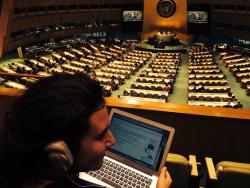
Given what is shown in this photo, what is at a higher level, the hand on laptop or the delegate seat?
the hand on laptop

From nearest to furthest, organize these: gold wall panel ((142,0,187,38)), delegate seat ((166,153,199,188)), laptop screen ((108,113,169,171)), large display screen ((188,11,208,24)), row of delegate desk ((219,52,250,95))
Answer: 1. laptop screen ((108,113,169,171))
2. delegate seat ((166,153,199,188))
3. row of delegate desk ((219,52,250,95))
4. large display screen ((188,11,208,24))
5. gold wall panel ((142,0,187,38))

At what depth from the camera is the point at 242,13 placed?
3225cm

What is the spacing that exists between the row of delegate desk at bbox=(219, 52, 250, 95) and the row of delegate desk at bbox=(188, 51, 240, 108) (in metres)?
1.06

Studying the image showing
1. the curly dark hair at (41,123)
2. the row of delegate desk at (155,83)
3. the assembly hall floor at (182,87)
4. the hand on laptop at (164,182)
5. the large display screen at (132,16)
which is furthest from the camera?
the large display screen at (132,16)

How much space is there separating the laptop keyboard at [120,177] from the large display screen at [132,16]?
1363 inches

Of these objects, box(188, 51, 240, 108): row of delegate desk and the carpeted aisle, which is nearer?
box(188, 51, 240, 108): row of delegate desk

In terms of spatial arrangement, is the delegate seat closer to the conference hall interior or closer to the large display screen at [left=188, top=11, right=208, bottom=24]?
the conference hall interior

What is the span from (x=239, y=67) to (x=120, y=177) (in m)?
21.2

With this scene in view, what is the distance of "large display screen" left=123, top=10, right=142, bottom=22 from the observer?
36.0 meters

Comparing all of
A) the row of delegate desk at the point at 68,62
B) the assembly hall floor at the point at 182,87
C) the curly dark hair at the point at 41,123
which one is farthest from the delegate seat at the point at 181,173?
the row of delegate desk at the point at 68,62

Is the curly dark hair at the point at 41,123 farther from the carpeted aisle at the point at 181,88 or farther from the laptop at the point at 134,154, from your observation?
the carpeted aisle at the point at 181,88

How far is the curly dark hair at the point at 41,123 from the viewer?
124cm

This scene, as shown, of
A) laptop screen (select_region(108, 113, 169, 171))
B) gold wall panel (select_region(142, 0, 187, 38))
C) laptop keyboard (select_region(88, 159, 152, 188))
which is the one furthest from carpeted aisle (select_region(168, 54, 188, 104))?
laptop keyboard (select_region(88, 159, 152, 188))

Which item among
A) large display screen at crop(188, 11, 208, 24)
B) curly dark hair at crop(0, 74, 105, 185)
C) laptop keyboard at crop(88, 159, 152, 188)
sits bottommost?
laptop keyboard at crop(88, 159, 152, 188)
